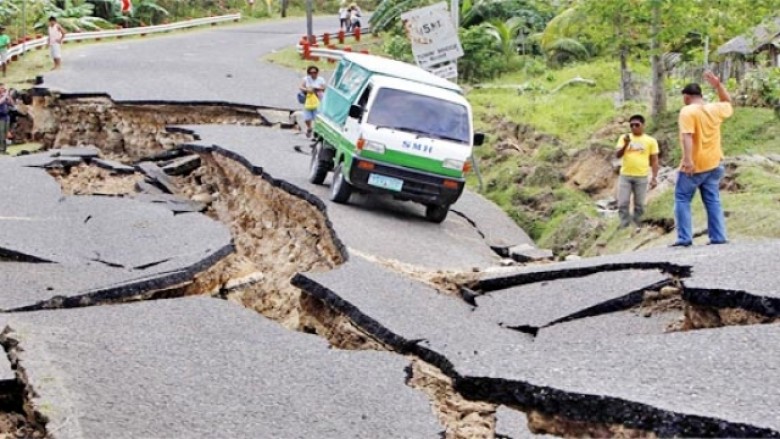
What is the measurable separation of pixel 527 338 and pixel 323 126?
26.6 ft

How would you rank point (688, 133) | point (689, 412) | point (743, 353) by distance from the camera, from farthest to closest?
point (688, 133) < point (743, 353) < point (689, 412)

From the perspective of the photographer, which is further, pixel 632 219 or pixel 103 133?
pixel 103 133

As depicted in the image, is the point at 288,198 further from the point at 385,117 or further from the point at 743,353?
the point at 743,353

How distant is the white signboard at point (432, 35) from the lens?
19516 millimetres

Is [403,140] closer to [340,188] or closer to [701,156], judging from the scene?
[340,188]

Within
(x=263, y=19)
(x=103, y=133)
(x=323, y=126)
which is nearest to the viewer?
(x=323, y=126)

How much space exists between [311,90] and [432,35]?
8.16 ft

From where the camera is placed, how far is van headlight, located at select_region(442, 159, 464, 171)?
1562 centimetres

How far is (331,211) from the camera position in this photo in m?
15.0

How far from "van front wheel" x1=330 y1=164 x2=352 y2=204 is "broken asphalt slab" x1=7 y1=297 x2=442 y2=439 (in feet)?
18.4

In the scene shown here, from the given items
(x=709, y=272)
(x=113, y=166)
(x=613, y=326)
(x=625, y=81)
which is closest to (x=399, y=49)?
(x=625, y=81)

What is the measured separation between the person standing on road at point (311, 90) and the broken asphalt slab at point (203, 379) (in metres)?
10.7

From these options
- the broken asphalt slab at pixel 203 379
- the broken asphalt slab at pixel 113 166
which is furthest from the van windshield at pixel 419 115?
the broken asphalt slab at pixel 203 379

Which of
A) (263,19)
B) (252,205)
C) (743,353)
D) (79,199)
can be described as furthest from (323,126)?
(263,19)
